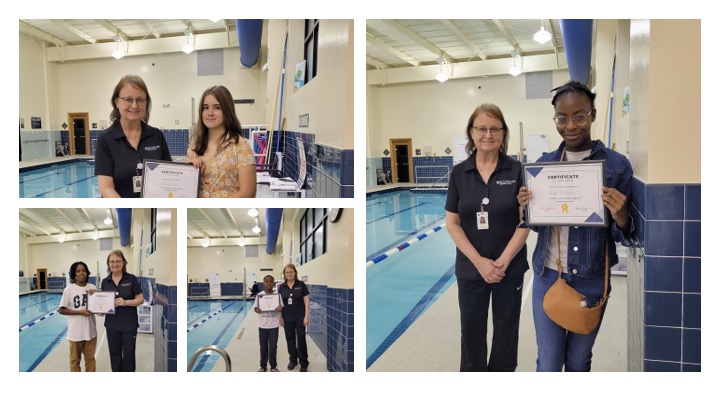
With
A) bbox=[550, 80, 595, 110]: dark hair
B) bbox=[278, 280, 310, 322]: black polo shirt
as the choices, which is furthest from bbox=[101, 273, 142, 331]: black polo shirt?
bbox=[550, 80, 595, 110]: dark hair

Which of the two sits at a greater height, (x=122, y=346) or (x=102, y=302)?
(x=102, y=302)

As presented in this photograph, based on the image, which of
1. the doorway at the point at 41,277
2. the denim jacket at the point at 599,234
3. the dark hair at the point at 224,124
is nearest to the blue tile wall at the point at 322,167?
the dark hair at the point at 224,124

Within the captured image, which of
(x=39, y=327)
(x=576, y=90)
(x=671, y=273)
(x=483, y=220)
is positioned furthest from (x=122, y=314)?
(x=671, y=273)

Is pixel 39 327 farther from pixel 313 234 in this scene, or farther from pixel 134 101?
pixel 313 234

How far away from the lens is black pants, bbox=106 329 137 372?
101 inches

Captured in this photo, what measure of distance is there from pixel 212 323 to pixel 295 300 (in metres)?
0.35

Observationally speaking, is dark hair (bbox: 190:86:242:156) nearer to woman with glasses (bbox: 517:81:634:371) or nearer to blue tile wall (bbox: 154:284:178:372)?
blue tile wall (bbox: 154:284:178:372)

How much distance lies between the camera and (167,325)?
2.54m

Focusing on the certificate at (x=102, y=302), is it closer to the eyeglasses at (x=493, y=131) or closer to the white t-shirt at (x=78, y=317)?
the white t-shirt at (x=78, y=317)

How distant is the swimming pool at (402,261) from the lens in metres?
2.76

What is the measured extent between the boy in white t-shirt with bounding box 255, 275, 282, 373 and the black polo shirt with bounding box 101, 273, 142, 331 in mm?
532

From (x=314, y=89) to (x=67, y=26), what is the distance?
985 millimetres

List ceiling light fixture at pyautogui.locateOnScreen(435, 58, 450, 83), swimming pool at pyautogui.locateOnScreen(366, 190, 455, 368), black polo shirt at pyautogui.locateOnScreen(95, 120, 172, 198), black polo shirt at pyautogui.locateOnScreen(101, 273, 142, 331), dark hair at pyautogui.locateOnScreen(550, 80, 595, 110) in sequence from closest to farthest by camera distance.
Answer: black polo shirt at pyautogui.locateOnScreen(95, 120, 172, 198) → dark hair at pyautogui.locateOnScreen(550, 80, 595, 110) → black polo shirt at pyautogui.locateOnScreen(101, 273, 142, 331) → ceiling light fixture at pyautogui.locateOnScreen(435, 58, 450, 83) → swimming pool at pyautogui.locateOnScreen(366, 190, 455, 368)
